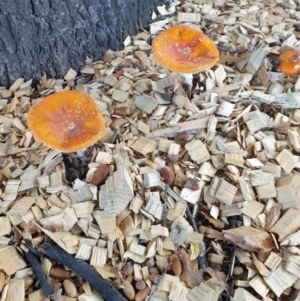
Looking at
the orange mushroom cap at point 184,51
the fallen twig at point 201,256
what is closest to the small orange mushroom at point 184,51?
the orange mushroom cap at point 184,51

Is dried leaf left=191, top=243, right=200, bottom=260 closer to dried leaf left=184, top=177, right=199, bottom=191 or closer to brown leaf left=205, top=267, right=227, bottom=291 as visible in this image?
brown leaf left=205, top=267, right=227, bottom=291

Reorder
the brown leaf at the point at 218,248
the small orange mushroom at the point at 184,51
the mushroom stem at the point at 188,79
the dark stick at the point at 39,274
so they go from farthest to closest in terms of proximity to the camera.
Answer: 1. the mushroom stem at the point at 188,79
2. the small orange mushroom at the point at 184,51
3. the brown leaf at the point at 218,248
4. the dark stick at the point at 39,274

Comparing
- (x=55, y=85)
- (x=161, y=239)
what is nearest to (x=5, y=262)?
(x=161, y=239)

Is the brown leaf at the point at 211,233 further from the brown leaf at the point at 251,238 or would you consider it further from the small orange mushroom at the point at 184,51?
the small orange mushroom at the point at 184,51

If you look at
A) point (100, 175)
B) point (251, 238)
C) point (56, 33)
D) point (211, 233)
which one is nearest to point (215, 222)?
point (211, 233)

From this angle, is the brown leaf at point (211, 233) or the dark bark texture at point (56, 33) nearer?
the brown leaf at point (211, 233)

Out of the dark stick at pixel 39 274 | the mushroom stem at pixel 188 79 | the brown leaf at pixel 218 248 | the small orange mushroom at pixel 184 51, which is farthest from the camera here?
the mushroom stem at pixel 188 79

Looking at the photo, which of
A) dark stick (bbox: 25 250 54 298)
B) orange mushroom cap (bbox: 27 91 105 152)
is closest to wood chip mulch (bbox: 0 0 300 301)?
dark stick (bbox: 25 250 54 298)
